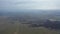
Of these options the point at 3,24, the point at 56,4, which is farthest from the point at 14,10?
the point at 56,4

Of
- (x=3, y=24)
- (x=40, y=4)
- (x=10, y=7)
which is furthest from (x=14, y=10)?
(x=40, y=4)

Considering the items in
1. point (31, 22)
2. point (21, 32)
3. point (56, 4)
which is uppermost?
point (56, 4)

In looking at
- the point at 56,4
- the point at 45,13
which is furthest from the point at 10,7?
the point at 56,4

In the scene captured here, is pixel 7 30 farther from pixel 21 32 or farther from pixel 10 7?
pixel 10 7

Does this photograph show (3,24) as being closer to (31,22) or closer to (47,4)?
(31,22)

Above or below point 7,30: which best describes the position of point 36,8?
above

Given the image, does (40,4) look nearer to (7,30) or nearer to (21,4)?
(21,4)

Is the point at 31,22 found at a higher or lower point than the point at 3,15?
lower

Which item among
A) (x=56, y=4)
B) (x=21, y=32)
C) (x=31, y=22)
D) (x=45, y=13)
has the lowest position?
(x=21, y=32)
